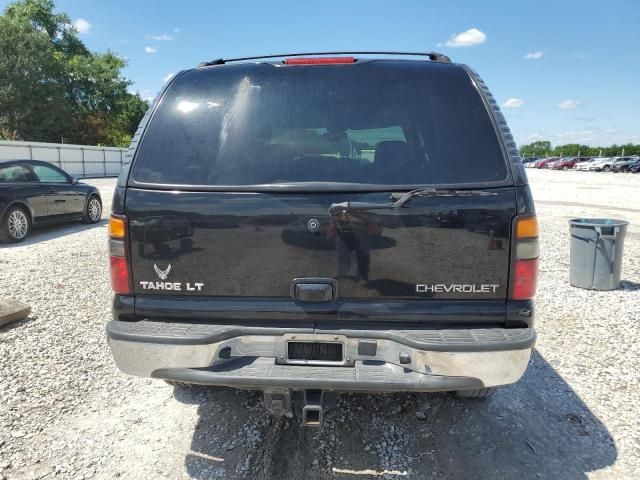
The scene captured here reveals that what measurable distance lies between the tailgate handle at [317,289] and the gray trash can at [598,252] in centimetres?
503

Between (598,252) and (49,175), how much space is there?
10319mm

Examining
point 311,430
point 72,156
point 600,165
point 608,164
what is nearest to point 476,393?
point 311,430

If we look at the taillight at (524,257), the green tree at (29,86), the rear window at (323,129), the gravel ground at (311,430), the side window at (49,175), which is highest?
the green tree at (29,86)

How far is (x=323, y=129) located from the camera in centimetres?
247

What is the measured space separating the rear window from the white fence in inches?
925

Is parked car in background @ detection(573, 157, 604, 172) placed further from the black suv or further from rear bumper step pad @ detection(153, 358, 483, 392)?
rear bumper step pad @ detection(153, 358, 483, 392)

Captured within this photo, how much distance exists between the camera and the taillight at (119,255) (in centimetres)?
239

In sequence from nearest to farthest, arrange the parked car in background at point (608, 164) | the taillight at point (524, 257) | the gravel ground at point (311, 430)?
the taillight at point (524, 257) → the gravel ground at point (311, 430) → the parked car in background at point (608, 164)

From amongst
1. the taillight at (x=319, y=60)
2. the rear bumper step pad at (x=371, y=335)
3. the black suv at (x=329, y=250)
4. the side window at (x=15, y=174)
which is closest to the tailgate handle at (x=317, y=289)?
the black suv at (x=329, y=250)

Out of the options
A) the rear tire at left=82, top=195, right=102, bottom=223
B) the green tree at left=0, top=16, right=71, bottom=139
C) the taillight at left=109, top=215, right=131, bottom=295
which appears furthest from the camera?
the green tree at left=0, top=16, right=71, bottom=139

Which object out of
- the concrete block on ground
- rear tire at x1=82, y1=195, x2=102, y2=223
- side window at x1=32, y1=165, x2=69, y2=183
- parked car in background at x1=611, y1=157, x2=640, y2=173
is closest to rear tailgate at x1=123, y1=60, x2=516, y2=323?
the concrete block on ground

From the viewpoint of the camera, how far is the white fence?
896 inches

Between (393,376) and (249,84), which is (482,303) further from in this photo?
(249,84)

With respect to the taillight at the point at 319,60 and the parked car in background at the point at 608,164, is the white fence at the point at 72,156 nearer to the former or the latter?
the taillight at the point at 319,60
